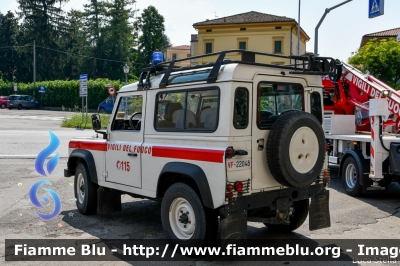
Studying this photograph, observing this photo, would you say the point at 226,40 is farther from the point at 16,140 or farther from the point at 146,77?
the point at 146,77

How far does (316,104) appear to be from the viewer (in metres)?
6.11

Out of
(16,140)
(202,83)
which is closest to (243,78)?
(202,83)

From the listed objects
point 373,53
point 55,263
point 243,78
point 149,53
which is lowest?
point 55,263

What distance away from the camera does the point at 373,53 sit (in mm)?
24875

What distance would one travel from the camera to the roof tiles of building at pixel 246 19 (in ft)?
201

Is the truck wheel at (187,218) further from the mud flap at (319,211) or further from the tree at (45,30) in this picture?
the tree at (45,30)

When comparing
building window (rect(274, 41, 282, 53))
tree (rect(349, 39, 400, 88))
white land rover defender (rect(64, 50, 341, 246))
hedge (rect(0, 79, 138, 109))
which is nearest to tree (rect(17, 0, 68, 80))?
hedge (rect(0, 79, 138, 109))

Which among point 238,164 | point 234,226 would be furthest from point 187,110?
point 234,226

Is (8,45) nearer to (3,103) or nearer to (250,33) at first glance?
(3,103)

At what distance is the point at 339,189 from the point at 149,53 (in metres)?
67.7

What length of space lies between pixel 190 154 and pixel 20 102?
47.9m

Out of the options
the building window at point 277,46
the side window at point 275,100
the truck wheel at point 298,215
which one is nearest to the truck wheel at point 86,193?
the truck wheel at point 298,215

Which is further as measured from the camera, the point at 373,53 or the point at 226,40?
the point at 226,40

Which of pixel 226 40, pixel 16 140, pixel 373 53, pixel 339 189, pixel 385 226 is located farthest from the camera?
pixel 226 40
